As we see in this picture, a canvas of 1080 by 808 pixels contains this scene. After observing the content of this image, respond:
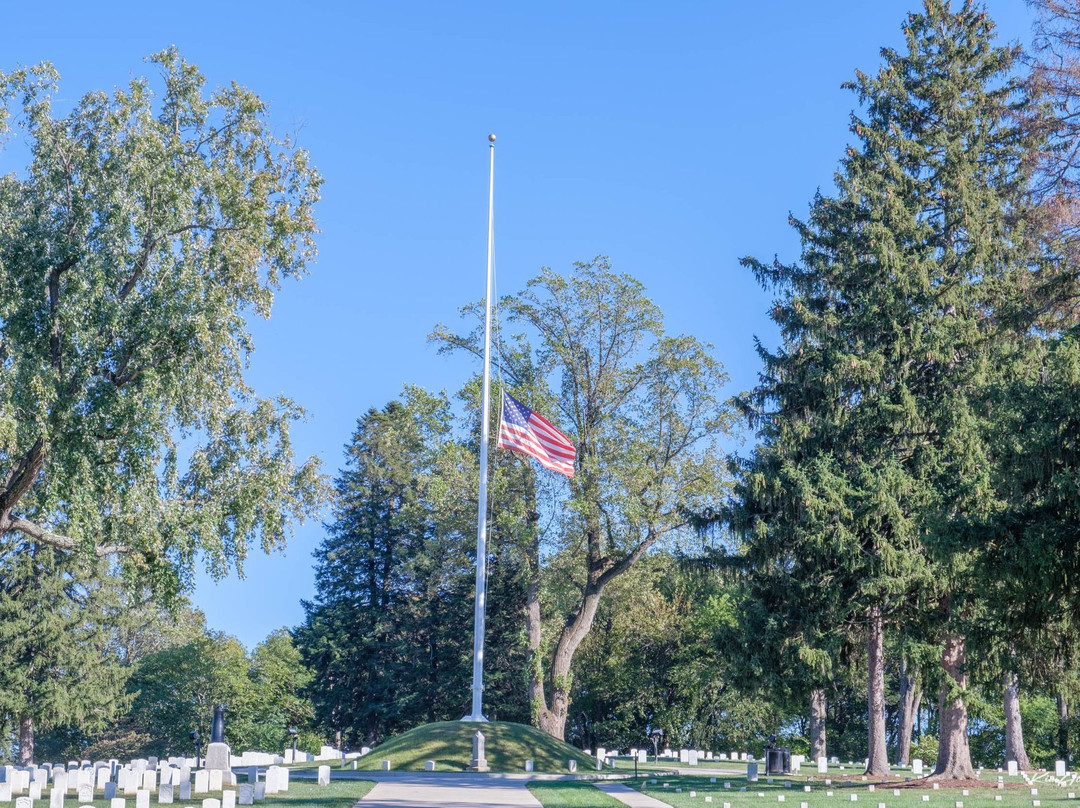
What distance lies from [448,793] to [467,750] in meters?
8.51

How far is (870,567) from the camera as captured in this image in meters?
23.1

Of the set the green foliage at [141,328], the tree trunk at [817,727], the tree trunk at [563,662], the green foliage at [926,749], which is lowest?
the green foliage at [926,749]

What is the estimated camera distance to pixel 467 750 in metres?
26.6

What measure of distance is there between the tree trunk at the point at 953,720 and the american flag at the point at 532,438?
10.3 metres

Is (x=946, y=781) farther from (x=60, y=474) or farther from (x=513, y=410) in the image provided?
(x=60, y=474)

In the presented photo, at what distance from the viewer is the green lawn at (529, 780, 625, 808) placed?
16.2 m

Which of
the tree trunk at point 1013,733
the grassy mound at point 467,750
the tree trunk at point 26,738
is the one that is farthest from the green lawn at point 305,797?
the tree trunk at point 26,738

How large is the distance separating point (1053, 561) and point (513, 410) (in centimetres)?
1604

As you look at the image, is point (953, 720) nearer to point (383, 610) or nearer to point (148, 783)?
point (148, 783)

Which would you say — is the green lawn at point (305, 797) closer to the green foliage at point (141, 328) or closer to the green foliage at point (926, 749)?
the green foliage at point (141, 328)

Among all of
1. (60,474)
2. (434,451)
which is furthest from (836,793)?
(434,451)

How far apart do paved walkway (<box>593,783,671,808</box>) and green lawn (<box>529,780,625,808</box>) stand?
208mm

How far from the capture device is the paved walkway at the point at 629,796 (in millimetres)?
16734

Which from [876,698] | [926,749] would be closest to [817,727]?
[926,749]
